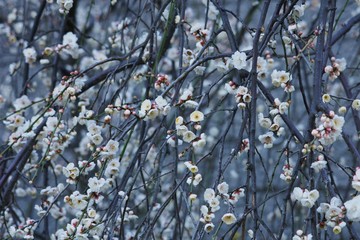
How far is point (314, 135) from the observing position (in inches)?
58.1

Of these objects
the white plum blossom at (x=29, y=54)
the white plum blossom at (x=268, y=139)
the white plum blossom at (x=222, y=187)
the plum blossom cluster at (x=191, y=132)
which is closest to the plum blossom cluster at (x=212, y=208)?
the white plum blossom at (x=222, y=187)

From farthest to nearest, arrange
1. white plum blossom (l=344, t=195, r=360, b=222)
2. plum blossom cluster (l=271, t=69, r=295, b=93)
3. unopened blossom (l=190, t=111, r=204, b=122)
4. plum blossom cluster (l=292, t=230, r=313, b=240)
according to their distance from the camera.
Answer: plum blossom cluster (l=271, t=69, r=295, b=93) < unopened blossom (l=190, t=111, r=204, b=122) < plum blossom cluster (l=292, t=230, r=313, b=240) < white plum blossom (l=344, t=195, r=360, b=222)

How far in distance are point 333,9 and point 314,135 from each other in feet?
1.30

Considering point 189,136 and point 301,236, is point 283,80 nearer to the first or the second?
point 189,136

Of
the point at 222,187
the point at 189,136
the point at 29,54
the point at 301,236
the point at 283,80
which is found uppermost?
the point at 29,54

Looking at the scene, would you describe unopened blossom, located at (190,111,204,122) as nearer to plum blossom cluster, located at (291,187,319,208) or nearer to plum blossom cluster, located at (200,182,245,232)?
plum blossom cluster, located at (200,182,245,232)

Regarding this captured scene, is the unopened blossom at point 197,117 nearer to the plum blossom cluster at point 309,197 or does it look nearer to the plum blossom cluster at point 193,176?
the plum blossom cluster at point 193,176

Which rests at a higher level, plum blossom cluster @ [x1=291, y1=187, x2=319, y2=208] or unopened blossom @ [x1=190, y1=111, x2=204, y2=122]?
unopened blossom @ [x1=190, y1=111, x2=204, y2=122]

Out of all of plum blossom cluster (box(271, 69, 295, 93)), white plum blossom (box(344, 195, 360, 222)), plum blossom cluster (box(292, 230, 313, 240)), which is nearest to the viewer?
white plum blossom (box(344, 195, 360, 222))

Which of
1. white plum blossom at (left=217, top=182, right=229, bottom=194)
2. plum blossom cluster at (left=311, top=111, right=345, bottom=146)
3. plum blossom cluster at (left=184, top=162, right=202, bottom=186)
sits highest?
plum blossom cluster at (left=311, top=111, right=345, bottom=146)

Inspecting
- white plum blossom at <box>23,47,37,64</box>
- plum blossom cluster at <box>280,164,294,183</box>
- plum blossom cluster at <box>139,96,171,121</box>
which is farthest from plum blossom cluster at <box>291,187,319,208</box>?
white plum blossom at <box>23,47,37,64</box>

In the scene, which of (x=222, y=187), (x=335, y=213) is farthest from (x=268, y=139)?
(x=335, y=213)

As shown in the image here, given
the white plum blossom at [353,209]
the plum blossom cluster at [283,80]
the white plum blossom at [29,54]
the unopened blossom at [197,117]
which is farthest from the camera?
the white plum blossom at [29,54]

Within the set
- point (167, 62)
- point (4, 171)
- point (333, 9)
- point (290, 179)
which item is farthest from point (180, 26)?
point (167, 62)
